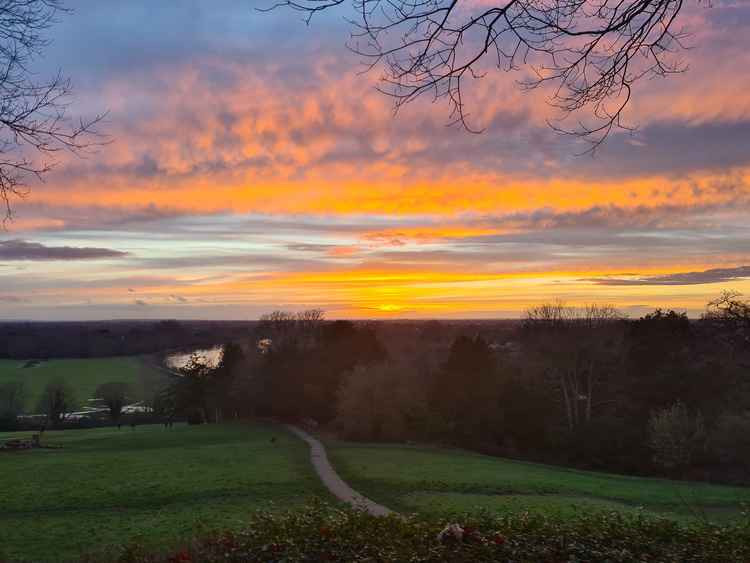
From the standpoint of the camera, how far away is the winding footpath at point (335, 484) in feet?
65.5

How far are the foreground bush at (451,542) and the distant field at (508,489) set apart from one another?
9.05 meters

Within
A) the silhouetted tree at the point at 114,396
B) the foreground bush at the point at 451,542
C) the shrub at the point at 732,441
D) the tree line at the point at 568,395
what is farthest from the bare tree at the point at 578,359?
the silhouetted tree at the point at 114,396

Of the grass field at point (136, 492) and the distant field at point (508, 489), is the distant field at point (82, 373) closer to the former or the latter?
the grass field at point (136, 492)

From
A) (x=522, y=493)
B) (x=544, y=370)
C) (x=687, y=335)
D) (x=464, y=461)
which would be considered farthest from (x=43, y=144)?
(x=687, y=335)

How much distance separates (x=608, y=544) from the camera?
28.9ft

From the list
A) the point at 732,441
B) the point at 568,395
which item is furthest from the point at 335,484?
the point at 568,395

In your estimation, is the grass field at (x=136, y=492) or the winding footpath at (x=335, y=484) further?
the winding footpath at (x=335, y=484)

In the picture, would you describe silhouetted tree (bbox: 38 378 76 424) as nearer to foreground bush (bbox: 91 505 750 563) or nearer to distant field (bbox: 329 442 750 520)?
distant field (bbox: 329 442 750 520)

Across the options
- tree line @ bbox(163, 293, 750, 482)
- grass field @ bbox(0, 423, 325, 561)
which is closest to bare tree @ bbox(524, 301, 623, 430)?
tree line @ bbox(163, 293, 750, 482)

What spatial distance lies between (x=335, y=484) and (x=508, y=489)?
7.70 metres

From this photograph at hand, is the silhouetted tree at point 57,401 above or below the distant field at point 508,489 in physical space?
below

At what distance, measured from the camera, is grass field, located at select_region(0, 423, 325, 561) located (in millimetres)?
18000

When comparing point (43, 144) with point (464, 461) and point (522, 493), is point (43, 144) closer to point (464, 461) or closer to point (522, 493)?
point (522, 493)

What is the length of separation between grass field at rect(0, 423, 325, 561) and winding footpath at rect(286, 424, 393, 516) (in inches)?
24.7
